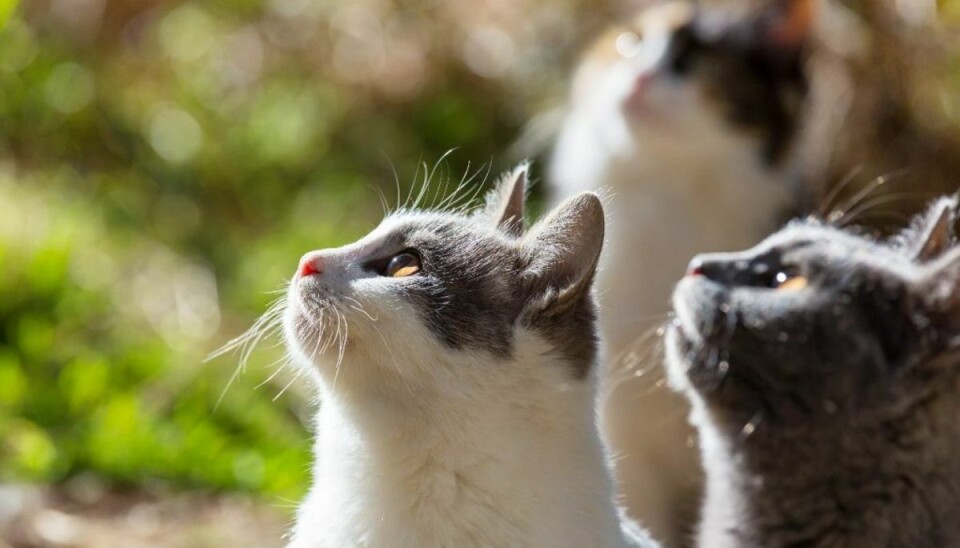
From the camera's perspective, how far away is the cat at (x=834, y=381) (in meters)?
2.32

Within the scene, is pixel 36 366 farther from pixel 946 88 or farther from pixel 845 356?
pixel 946 88

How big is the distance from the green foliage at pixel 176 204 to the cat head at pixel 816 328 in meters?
1.91

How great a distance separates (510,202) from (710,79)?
5.00 feet

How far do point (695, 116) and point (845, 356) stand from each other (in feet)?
5.50

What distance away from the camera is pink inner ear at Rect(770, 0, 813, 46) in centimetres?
402

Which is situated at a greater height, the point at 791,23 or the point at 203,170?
the point at 203,170

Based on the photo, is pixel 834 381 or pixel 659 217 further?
pixel 659 217

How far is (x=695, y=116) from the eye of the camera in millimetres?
3871

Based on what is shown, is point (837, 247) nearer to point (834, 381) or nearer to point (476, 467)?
point (834, 381)

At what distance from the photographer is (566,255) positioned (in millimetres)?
2221

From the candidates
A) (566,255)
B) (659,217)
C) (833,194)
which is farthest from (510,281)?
(659,217)

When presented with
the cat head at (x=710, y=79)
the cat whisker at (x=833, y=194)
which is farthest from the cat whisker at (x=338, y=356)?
the cat head at (x=710, y=79)

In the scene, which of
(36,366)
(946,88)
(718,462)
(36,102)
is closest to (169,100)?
(36,102)

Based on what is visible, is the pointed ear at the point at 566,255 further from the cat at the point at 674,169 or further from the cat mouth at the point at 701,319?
the cat at the point at 674,169
